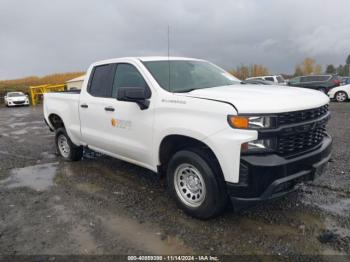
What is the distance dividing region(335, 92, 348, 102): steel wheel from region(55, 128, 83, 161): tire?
1726 centimetres

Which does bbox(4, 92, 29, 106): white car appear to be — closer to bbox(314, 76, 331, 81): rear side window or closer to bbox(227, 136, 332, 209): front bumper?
bbox(314, 76, 331, 81): rear side window

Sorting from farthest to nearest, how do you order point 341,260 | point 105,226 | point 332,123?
point 332,123
point 105,226
point 341,260

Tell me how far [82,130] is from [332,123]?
837cm

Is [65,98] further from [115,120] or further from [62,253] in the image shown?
[62,253]

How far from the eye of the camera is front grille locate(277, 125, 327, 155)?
3.26 meters

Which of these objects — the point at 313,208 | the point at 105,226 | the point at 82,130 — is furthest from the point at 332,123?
the point at 105,226

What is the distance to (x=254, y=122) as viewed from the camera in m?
3.16

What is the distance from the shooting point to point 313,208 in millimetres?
4027

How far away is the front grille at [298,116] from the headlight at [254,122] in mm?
101

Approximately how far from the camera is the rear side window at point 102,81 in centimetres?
503

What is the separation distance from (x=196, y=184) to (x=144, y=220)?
2.57 ft

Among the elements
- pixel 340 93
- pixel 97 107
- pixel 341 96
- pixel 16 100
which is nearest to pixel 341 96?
pixel 341 96

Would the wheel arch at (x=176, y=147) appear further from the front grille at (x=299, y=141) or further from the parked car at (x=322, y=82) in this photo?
the parked car at (x=322, y=82)

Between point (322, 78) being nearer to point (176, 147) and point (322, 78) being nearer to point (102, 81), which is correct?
point (102, 81)
